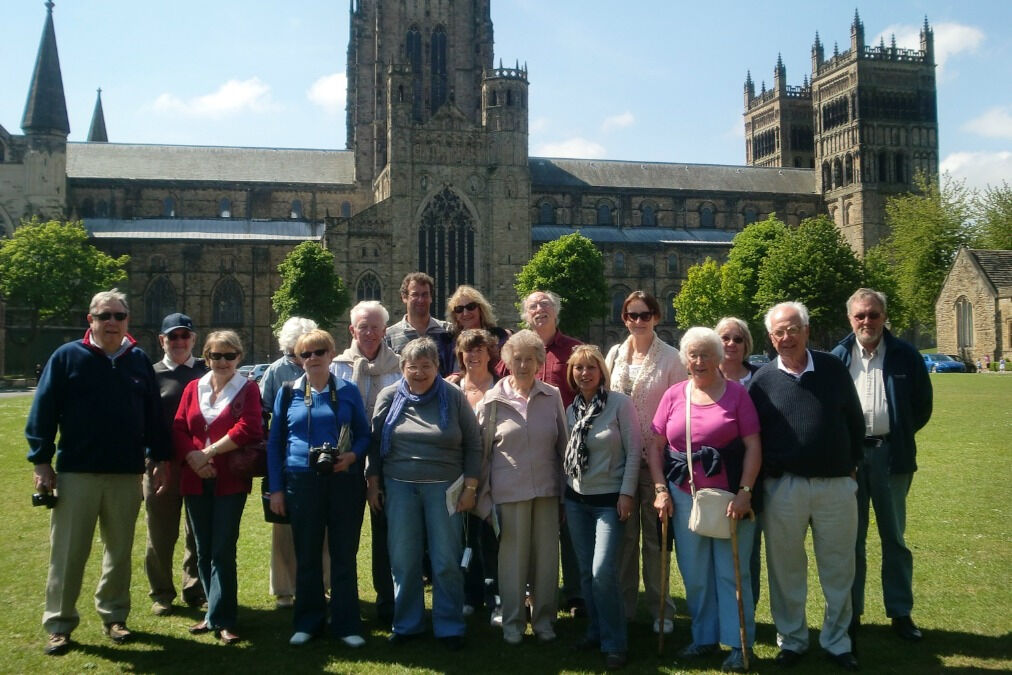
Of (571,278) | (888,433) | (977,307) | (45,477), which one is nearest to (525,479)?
(888,433)

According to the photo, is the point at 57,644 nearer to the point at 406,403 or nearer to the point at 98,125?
the point at 406,403

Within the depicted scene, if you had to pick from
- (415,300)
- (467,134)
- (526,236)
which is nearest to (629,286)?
(526,236)

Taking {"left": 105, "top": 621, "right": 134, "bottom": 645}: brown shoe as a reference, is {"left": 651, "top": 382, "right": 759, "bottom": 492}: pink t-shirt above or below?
above

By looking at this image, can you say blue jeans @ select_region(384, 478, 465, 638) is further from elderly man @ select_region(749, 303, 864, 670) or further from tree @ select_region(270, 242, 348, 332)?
tree @ select_region(270, 242, 348, 332)

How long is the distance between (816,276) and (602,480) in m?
42.8

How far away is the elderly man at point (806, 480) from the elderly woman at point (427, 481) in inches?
90.6

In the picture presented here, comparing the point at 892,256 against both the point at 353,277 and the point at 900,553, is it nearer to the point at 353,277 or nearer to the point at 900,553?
the point at 353,277

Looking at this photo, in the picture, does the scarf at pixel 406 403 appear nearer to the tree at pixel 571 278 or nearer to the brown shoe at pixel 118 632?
the brown shoe at pixel 118 632

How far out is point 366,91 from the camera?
5816cm

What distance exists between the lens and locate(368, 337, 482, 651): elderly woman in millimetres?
6797

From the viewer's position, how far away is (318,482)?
6.86 metres

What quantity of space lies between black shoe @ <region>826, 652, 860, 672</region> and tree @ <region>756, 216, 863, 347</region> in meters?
41.6

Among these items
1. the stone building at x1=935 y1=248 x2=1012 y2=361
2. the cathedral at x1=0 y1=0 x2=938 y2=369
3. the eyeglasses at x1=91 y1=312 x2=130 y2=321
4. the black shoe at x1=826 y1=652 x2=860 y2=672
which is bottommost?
the black shoe at x1=826 y1=652 x2=860 y2=672

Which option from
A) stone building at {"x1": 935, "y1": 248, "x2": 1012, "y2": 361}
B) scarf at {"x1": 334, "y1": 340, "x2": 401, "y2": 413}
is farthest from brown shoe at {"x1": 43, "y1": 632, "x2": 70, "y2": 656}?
stone building at {"x1": 935, "y1": 248, "x2": 1012, "y2": 361}
